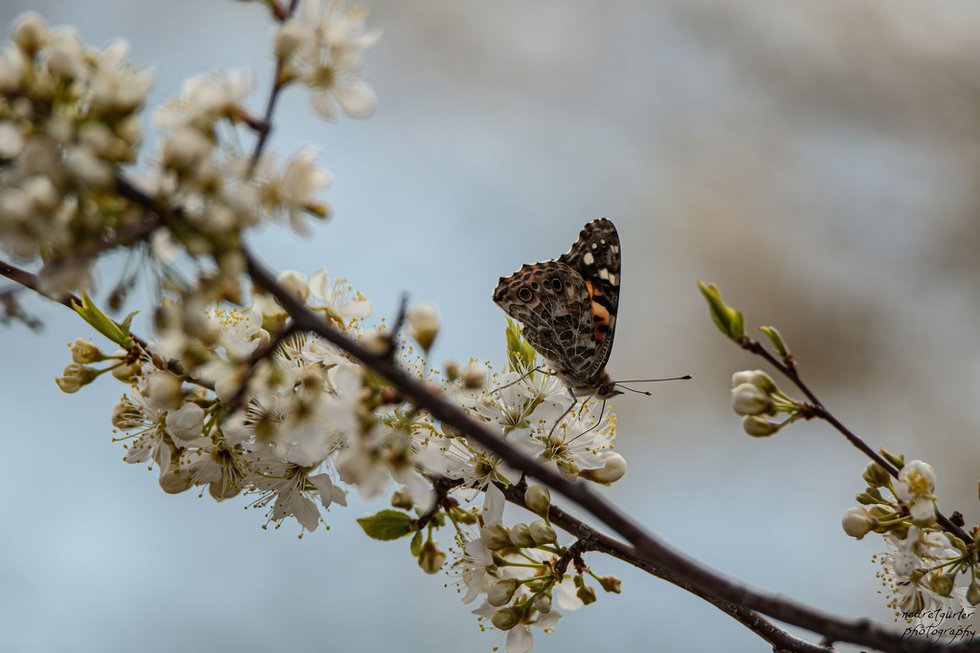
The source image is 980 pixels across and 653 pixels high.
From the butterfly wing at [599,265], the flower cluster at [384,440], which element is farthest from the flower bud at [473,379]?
the butterfly wing at [599,265]

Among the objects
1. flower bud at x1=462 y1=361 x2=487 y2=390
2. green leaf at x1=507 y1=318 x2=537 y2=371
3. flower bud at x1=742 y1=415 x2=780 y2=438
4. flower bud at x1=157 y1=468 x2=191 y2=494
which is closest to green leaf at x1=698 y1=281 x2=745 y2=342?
flower bud at x1=742 y1=415 x2=780 y2=438

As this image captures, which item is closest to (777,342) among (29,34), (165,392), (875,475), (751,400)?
(751,400)

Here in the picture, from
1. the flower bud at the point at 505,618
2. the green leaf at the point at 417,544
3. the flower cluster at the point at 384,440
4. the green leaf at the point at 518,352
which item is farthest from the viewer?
the green leaf at the point at 518,352

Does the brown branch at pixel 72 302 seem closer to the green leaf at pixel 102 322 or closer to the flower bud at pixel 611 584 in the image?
the green leaf at pixel 102 322

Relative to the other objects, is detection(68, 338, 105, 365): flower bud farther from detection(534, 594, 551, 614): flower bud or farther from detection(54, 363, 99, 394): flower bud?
detection(534, 594, 551, 614): flower bud

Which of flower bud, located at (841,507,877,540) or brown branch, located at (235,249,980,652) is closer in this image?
brown branch, located at (235,249,980,652)

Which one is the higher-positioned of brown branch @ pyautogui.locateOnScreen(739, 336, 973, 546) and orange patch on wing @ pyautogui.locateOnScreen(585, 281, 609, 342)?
orange patch on wing @ pyautogui.locateOnScreen(585, 281, 609, 342)
